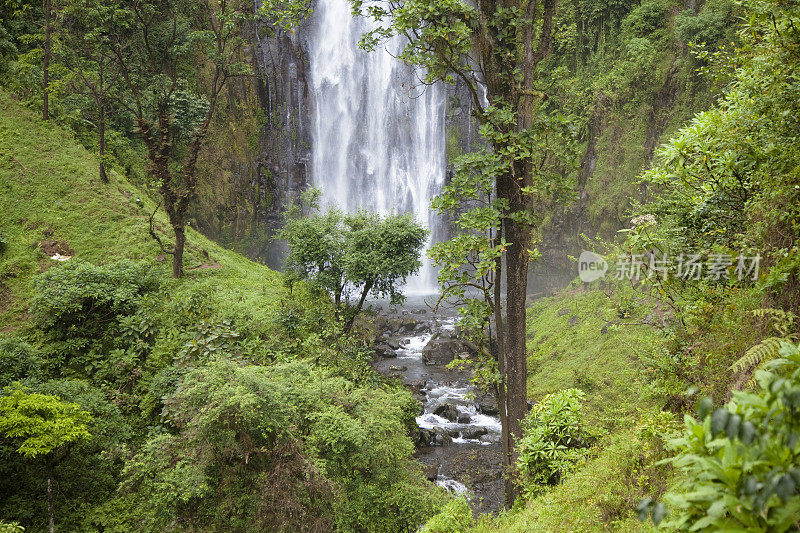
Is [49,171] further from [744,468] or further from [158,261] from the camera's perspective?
[744,468]

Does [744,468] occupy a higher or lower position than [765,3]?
lower

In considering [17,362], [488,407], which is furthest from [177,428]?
[488,407]

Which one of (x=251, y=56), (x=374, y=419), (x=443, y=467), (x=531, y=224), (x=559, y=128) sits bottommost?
(x=443, y=467)

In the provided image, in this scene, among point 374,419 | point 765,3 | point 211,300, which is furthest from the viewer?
point 211,300

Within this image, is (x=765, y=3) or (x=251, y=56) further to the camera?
(x=251, y=56)

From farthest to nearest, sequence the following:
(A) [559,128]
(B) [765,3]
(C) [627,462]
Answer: (A) [559,128] → (C) [627,462] → (B) [765,3]

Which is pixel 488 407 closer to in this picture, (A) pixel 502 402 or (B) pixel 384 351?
(B) pixel 384 351

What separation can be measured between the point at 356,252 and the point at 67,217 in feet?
26.9

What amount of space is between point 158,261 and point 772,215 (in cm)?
1317

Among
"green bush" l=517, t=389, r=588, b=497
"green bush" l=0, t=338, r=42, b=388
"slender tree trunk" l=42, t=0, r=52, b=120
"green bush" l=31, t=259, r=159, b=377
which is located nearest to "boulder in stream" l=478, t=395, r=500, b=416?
"green bush" l=517, t=389, r=588, b=497

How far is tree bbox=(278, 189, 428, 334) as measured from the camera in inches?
535

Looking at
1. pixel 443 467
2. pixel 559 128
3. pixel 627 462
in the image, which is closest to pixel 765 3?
pixel 559 128

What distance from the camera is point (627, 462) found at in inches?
154

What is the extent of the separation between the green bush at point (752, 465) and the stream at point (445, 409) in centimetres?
431
